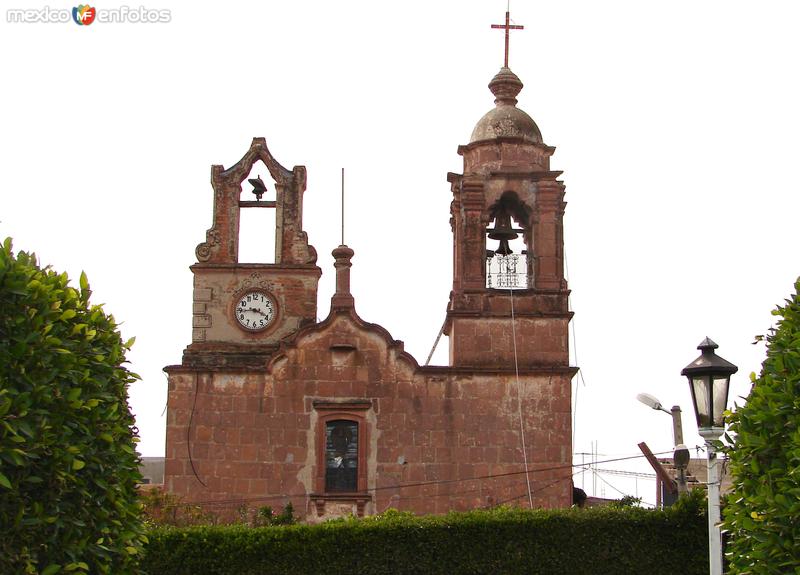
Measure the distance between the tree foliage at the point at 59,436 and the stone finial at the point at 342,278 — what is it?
15.0m

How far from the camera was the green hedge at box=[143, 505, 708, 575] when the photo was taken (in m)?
22.1

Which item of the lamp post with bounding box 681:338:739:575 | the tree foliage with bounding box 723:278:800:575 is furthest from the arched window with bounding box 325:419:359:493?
the tree foliage with bounding box 723:278:800:575

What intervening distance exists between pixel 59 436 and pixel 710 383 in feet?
22.6

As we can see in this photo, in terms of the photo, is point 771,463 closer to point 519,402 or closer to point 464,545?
point 464,545

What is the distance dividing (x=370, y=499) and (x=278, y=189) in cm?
687

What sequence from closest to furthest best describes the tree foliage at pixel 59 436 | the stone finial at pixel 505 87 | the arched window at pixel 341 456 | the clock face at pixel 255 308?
the tree foliage at pixel 59 436 → the arched window at pixel 341 456 → the clock face at pixel 255 308 → the stone finial at pixel 505 87

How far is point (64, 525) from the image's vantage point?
1327 centimetres

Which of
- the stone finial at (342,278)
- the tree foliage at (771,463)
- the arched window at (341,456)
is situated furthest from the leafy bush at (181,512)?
the tree foliage at (771,463)

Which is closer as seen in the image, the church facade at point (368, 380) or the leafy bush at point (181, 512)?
the leafy bush at point (181, 512)

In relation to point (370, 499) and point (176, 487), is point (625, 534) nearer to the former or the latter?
point (370, 499)

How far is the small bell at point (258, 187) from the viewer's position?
101 ft

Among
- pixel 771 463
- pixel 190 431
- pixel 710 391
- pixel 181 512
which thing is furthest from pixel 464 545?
pixel 771 463

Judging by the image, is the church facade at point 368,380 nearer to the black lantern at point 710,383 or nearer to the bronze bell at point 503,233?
the bronze bell at point 503,233

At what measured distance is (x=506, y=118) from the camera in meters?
30.9
